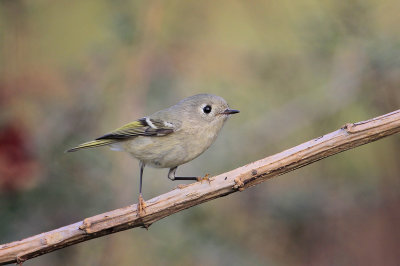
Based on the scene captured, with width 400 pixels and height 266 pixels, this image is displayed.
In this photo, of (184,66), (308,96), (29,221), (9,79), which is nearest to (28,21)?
(9,79)

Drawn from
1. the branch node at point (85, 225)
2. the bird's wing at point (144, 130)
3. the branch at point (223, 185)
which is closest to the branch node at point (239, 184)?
the branch at point (223, 185)

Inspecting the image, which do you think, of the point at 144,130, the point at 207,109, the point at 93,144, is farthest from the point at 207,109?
the point at 93,144

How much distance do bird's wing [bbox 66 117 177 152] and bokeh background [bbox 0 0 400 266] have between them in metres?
0.28

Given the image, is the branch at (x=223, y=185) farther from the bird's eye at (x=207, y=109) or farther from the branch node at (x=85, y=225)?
the bird's eye at (x=207, y=109)

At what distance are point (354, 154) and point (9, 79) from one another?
234cm

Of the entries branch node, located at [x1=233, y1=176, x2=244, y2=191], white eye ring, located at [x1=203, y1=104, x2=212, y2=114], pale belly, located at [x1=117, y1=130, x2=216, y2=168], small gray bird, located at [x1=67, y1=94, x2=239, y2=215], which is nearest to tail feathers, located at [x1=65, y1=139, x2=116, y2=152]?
small gray bird, located at [x1=67, y1=94, x2=239, y2=215]

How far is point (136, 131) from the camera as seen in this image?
2695 mm

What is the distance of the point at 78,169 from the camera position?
285 centimetres

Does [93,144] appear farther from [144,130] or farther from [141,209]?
[141,209]

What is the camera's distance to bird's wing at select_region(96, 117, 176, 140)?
262 cm

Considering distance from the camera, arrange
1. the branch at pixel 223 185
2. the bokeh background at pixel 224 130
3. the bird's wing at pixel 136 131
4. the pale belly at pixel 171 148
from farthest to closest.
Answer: the bokeh background at pixel 224 130 < the bird's wing at pixel 136 131 < the pale belly at pixel 171 148 < the branch at pixel 223 185

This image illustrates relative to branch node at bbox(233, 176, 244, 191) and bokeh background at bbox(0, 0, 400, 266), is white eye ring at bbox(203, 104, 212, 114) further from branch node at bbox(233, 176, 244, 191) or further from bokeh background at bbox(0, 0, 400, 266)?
branch node at bbox(233, 176, 244, 191)

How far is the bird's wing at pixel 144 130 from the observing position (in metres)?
2.62

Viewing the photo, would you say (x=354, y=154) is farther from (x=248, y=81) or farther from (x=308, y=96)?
(x=248, y=81)
